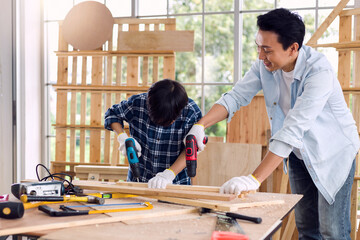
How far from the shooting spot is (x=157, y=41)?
346cm

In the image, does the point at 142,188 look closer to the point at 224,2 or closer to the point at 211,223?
the point at 211,223

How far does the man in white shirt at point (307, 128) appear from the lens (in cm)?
179

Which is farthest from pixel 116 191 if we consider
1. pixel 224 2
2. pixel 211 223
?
pixel 224 2

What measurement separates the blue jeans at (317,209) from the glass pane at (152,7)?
2.21 metres

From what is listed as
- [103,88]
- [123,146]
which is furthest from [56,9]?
[123,146]

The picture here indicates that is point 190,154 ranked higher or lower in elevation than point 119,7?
lower

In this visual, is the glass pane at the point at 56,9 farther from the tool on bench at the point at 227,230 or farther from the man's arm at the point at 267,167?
the tool on bench at the point at 227,230

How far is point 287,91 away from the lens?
6.89 feet

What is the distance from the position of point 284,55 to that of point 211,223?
89 centimetres

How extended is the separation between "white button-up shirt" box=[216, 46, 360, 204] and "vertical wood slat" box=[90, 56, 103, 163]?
207cm

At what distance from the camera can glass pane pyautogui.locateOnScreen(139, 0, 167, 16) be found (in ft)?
12.6

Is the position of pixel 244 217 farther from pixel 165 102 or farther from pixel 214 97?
pixel 214 97

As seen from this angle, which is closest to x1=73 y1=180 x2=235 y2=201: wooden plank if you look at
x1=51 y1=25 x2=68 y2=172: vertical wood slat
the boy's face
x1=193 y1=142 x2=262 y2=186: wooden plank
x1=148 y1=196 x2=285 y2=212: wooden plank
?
x1=148 y1=196 x2=285 y2=212: wooden plank

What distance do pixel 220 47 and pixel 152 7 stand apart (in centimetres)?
426
